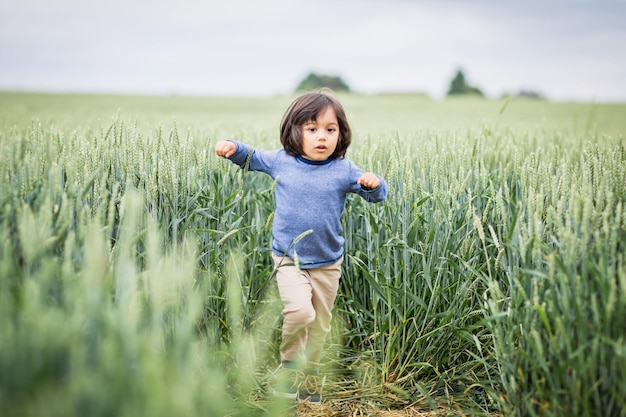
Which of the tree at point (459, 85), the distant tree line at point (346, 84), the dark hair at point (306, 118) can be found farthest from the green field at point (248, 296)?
the tree at point (459, 85)

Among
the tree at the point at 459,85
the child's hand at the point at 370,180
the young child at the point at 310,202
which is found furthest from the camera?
the tree at the point at 459,85

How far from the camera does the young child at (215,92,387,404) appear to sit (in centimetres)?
229

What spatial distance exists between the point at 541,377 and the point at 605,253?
0.44 m

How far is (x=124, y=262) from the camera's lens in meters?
1.38

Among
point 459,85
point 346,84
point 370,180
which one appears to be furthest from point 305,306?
point 459,85

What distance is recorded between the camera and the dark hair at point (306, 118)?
2338mm

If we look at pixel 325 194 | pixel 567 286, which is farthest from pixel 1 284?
pixel 567 286

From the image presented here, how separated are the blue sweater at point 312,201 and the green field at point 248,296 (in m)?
0.17

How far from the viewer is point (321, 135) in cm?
230

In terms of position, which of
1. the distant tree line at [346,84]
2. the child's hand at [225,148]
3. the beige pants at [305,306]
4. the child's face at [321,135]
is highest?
the distant tree line at [346,84]

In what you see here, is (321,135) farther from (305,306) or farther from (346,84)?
(346,84)

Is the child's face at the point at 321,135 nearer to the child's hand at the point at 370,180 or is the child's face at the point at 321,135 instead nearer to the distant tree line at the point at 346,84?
the child's hand at the point at 370,180

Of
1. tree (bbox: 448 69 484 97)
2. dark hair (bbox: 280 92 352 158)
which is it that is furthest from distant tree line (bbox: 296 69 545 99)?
dark hair (bbox: 280 92 352 158)

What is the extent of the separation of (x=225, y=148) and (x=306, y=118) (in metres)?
0.37
